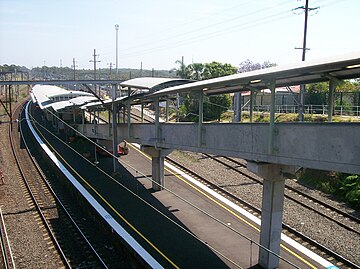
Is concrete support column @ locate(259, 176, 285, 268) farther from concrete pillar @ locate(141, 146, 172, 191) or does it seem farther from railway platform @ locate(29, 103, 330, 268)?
concrete pillar @ locate(141, 146, 172, 191)

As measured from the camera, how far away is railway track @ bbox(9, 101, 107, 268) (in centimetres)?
1379

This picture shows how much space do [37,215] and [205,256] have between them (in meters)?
9.88

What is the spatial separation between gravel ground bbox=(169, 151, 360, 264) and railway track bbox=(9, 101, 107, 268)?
29.2 ft

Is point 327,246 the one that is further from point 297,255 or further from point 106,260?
point 106,260

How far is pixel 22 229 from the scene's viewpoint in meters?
16.4

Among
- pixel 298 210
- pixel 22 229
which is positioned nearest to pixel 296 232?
pixel 298 210

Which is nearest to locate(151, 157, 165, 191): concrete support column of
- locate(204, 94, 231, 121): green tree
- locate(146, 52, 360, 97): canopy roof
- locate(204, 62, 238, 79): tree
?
locate(146, 52, 360, 97): canopy roof

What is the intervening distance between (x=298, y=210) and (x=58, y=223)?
39.9ft

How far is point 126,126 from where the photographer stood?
2286cm

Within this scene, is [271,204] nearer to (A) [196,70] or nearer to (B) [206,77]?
(B) [206,77]

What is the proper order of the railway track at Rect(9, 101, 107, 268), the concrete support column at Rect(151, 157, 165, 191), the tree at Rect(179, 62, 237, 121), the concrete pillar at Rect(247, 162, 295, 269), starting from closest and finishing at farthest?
the concrete pillar at Rect(247, 162, 295, 269)
the railway track at Rect(9, 101, 107, 268)
the concrete support column at Rect(151, 157, 165, 191)
the tree at Rect(179, 62, 237, 121)

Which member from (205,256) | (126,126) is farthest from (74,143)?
(205,256)

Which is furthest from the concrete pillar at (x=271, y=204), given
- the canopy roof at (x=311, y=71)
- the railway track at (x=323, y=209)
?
the railway track at (x=323, y=209)

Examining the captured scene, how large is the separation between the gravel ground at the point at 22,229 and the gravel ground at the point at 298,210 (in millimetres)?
10483
